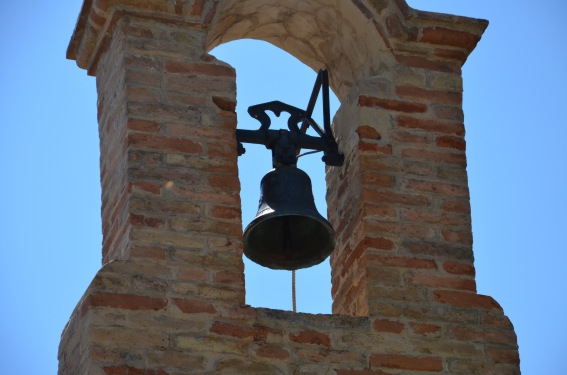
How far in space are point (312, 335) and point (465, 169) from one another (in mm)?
1160

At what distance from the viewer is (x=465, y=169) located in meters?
9.46

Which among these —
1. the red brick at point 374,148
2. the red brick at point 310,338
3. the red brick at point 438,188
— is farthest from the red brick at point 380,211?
the red brick at point 310,338

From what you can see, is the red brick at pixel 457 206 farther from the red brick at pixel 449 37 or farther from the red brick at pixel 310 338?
the red brick at pixel 310 338

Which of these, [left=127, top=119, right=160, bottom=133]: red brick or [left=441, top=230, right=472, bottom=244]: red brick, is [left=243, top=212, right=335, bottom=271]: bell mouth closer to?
[left=441, top=230, right=472, bottom=244]: red brick

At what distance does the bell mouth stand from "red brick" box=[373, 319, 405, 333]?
491mm

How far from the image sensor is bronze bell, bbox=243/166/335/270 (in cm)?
915

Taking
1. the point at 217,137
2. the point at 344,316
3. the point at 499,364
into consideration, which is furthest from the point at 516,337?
the point at 217,137

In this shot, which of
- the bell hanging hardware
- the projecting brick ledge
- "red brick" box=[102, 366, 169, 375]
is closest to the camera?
"red brick" box=[102, 366, 169, 375]

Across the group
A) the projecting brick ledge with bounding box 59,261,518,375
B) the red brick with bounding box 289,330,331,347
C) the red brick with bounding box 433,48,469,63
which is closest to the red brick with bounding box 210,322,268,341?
the projecting brick ledge with bounding box 59,261,518,375

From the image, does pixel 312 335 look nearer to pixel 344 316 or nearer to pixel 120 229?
pixel 344 316

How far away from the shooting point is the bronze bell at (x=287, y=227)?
9148mm

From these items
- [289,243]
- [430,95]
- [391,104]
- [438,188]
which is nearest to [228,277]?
[289,243]

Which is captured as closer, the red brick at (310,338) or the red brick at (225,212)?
the red brick at (310,338)

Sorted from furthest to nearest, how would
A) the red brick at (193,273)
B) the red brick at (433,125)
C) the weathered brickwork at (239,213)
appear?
the red brick at (433,125) → the red brick at (193,273) → the weathered brickwork at (239,213)
